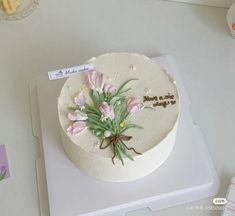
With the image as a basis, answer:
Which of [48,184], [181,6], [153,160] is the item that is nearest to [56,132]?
[48,184]

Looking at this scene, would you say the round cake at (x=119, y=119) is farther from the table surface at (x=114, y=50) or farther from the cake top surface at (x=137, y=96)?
the table surface at (x=114, y=50)

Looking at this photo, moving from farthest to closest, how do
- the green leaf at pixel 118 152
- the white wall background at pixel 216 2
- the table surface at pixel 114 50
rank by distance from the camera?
1. the white wall background at pixel 216 2
2. the table surface at pixel 114 50
3. the green leaf at pixel 118 152

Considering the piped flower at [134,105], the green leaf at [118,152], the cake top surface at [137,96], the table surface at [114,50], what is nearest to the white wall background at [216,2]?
the table surface at [114,50]

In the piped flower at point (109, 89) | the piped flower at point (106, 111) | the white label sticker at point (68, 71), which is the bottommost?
the piped flower at point (106, 111)

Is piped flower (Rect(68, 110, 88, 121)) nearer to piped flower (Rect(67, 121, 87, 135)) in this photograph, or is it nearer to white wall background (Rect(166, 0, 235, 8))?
piped flower (Rect(67, 121, 87, 135))

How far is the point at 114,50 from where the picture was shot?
3.84 feet

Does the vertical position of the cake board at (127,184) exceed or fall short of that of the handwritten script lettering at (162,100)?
it falls short

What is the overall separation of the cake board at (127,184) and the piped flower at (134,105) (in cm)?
13

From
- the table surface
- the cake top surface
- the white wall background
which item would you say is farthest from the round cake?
the white wall background

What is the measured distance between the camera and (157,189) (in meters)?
0.94

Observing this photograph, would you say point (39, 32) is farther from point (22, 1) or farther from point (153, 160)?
point (153, 160)

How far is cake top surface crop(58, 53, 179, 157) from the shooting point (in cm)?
90

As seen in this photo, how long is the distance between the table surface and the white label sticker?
185 millimetres

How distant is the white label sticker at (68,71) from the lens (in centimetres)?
93
